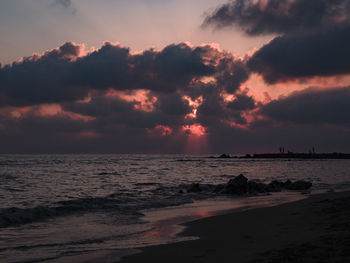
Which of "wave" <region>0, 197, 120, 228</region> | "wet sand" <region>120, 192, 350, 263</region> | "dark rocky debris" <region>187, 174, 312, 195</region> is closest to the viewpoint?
"wet sand" <region>120, 192, 350, 263</region>

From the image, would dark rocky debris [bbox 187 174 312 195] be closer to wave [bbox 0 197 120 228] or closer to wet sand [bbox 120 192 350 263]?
wave [bbox 0 197 120 228]

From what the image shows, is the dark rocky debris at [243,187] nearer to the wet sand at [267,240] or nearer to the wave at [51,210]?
the wave at [51,210]

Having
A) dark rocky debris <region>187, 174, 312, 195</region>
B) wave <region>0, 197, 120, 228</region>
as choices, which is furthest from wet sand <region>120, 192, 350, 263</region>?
dark rocky debris <region>187, 174, 312, 195</region>

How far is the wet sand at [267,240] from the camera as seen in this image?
22.5 ft

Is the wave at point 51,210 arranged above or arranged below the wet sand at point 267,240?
below

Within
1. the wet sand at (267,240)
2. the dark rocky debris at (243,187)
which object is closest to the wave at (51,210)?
the wet sand at (267,240)

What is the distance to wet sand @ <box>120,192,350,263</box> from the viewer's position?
685 cm

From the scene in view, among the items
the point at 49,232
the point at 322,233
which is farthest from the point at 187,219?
the point at 322,233

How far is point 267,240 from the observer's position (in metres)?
8.83

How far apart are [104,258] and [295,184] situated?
25.3m

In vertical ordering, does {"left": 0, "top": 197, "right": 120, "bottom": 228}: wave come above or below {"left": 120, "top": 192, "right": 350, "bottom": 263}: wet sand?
below

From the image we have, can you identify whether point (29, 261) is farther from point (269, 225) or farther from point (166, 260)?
point (269, 225)

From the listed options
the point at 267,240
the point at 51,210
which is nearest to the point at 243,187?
the point at 51,210

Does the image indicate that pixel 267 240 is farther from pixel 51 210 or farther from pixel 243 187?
pixel 243 187
